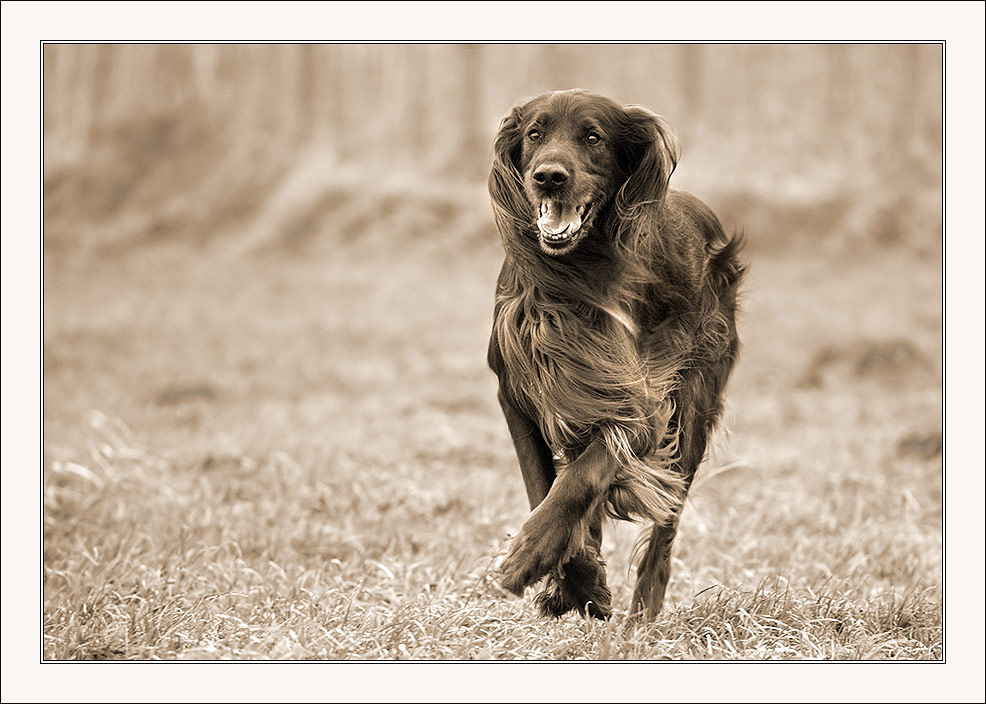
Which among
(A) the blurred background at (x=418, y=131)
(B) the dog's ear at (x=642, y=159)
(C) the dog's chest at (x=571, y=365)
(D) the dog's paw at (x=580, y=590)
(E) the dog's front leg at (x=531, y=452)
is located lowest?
(D) the dog's paw at (x=580, y=590)

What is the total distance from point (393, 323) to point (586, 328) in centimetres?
738

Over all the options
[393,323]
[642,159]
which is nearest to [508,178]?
[642,159]

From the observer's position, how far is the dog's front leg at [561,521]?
2936 millimetres

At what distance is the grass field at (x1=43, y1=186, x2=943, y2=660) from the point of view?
11.4 feet

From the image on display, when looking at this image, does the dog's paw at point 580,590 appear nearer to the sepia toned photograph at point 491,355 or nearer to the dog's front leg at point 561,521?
the sepia toned photograph at point 491,355

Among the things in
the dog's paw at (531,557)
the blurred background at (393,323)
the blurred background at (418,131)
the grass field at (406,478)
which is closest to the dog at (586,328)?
the dog's paw at (531,557)

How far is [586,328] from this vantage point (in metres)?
3.22

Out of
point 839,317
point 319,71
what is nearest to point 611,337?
point 839,317

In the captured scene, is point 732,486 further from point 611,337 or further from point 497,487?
point 611,337

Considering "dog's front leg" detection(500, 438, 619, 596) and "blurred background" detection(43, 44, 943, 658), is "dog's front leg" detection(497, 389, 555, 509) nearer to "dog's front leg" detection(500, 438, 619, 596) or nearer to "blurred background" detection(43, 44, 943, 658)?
"dog's front leg" detection(500, 438, 619, 596)

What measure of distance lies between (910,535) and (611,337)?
2.41 meters

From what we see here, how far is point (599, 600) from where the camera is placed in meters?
3.36

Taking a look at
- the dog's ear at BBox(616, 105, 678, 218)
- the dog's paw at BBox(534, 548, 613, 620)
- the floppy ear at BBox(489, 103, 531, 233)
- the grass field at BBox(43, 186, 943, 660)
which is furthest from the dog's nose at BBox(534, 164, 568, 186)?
the grass field at BBox(43, 186, 943, 660)

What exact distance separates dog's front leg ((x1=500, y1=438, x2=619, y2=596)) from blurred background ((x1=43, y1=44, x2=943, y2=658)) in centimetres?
74
